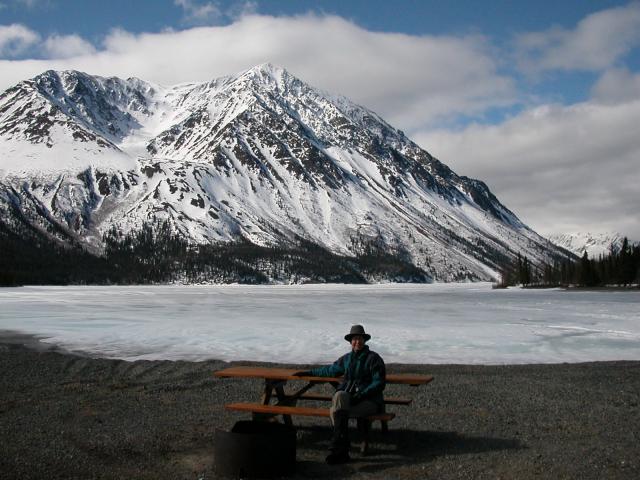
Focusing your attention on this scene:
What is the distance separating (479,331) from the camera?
110 ft

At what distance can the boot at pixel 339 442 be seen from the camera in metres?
10.7

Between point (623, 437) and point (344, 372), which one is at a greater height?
point (344, 372)

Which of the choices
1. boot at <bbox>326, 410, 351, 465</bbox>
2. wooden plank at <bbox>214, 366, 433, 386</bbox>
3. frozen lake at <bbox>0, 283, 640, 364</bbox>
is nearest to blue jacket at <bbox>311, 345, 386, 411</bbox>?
boot at <bbox>326, 410, 351, 465</bbox>

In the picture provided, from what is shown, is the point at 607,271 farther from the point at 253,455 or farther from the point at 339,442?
the point at 253,455

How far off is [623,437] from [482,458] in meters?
2.94

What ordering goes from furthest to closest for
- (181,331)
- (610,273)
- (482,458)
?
(610,273) < (181,331) < (482,458)

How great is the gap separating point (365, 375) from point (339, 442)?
1334mm

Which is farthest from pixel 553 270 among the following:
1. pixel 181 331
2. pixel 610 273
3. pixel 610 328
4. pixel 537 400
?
pixel 537 400

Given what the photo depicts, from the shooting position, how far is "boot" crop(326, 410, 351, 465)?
10703 mm

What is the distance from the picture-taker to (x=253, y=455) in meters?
9.97

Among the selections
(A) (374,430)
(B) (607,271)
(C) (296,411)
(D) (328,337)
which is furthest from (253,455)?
(B) (607,271)

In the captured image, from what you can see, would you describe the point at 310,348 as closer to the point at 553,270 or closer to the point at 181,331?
the point at 181,331

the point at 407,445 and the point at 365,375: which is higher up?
the point at 365,375

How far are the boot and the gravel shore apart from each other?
164mm
